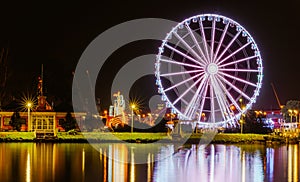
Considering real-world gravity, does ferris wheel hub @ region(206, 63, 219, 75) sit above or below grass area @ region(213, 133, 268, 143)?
above

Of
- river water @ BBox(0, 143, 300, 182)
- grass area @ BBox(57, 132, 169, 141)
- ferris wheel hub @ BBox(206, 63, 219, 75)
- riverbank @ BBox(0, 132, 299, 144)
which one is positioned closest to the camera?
river water @ BBox(0, 143, 300, 182)

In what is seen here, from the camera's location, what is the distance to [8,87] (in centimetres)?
5162

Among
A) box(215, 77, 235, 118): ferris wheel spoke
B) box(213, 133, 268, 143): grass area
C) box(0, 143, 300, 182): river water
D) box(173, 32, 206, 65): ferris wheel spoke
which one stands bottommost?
box(213, 133, 268, 143): grass area

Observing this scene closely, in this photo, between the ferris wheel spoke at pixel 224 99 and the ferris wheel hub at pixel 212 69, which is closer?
the ferris wheel hub at pixel 212 69

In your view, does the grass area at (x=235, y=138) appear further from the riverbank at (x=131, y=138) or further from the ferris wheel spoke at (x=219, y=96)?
the ferris wheel spoke at (x=219, y=96)

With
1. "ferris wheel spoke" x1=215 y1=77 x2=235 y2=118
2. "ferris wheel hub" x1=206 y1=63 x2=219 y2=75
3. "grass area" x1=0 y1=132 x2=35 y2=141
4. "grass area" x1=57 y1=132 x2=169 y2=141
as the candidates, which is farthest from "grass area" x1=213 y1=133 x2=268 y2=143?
"grass area" x1=0 y1=132 x2=35 y2=141

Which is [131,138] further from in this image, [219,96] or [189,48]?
[189,48]

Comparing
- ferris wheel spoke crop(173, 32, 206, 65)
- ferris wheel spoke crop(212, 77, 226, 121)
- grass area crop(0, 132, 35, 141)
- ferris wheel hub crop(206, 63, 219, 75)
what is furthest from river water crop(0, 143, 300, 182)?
grass area crop(0, 132, 35, 141)

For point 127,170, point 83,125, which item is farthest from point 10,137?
point 127,170

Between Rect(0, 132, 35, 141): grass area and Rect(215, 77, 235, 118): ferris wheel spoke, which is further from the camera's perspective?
Rect(0, 132, 35, 141): grass area

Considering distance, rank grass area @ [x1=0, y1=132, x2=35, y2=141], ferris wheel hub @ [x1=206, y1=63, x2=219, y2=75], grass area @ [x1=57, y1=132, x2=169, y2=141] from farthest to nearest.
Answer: grass area @ [x1=57, y1=132, x2=169, y2=141]
grass area @ [x1=0, y1=132, x2=35, y2=141]
ferris wheel hub @ [x1=206, y1=63, x2=219, y2=75]

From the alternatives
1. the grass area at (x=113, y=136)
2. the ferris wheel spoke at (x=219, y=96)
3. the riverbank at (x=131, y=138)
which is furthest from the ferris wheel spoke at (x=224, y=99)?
the grass area at (x=113, y=136)

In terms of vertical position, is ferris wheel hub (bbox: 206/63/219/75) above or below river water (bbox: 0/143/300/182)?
above

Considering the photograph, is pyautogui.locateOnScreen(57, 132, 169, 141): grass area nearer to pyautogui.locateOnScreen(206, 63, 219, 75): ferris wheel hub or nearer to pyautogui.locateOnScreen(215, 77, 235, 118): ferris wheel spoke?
pyautogui.locateOnScreen(215, 77, 235, 118): ferris wheel spoke
